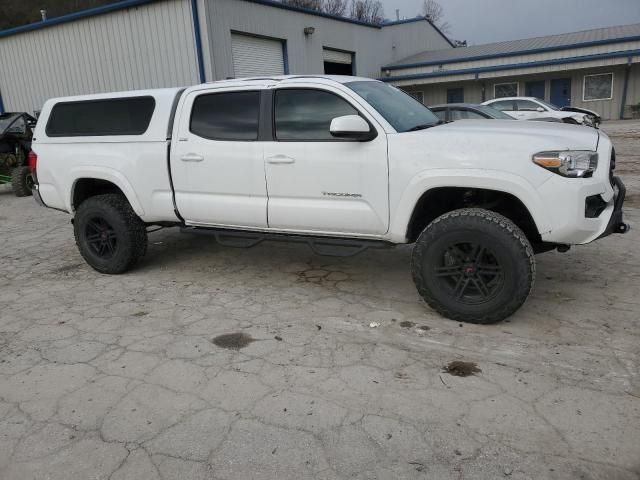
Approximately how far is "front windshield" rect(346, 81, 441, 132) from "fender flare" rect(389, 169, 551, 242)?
0.54 metres

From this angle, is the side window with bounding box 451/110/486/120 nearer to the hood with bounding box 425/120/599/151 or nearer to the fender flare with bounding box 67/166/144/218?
the hood with bounding box 425/120/599/151

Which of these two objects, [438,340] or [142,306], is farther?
[142,306]

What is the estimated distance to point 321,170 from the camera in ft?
14.2

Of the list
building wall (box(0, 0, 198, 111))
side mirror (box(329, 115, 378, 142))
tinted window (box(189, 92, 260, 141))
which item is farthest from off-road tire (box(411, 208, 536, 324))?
building wall (box(0, 0, 198, 111))

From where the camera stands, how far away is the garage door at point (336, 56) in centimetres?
2039

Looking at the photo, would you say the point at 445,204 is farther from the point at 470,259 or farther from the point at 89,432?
the point at 89,432

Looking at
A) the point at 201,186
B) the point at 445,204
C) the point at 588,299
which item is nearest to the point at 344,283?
the point at 445,204

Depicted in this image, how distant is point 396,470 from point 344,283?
271 centimetres

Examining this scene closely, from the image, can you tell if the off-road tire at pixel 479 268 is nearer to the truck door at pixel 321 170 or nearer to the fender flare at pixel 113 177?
the truck door at pixel 321 170

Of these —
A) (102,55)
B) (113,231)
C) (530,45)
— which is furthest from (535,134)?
(530,45)

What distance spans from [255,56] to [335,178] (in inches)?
520

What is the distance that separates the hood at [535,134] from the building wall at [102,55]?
11956 millimetres

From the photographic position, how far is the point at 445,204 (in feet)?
14.4

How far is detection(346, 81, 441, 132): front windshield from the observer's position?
4.30 m
